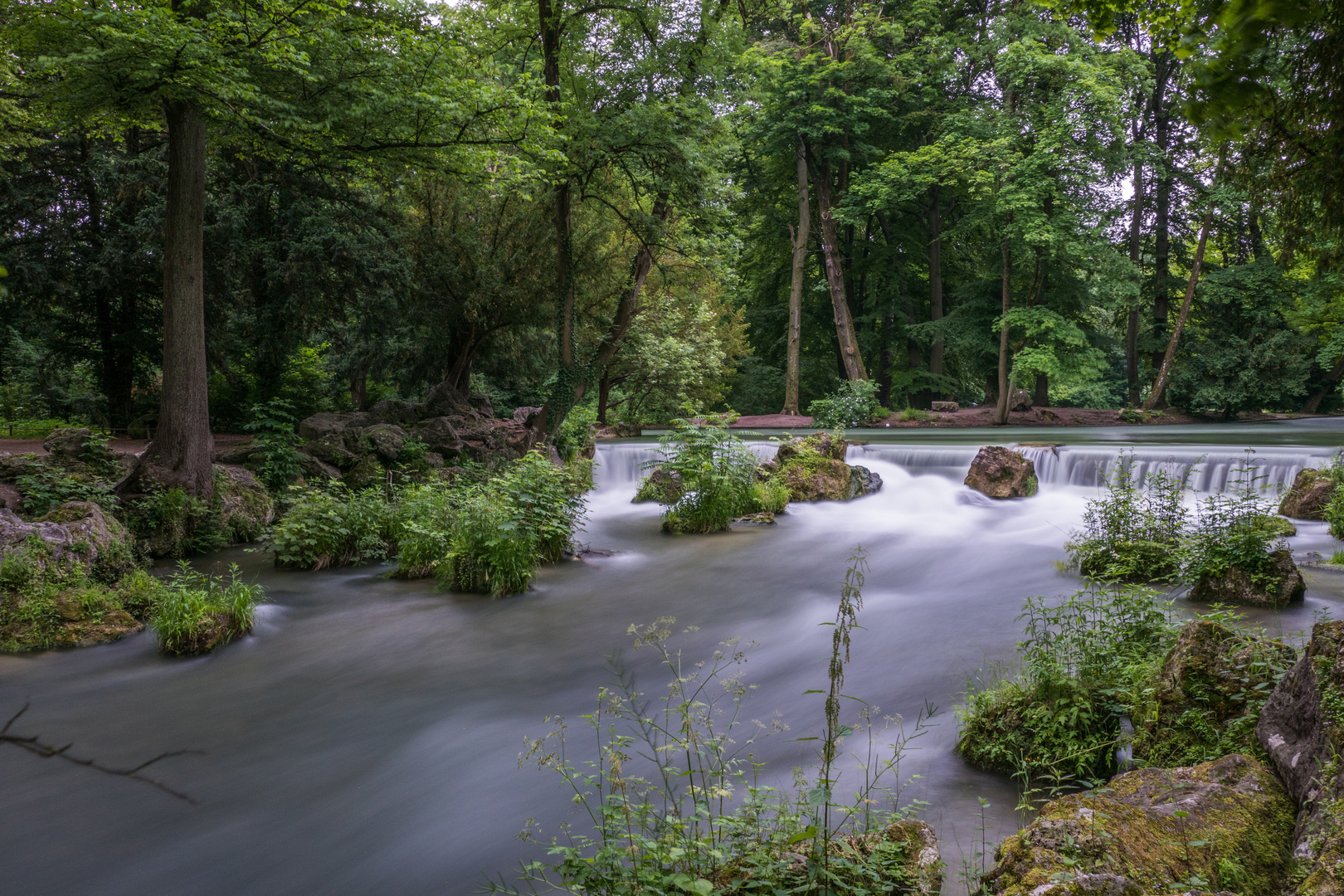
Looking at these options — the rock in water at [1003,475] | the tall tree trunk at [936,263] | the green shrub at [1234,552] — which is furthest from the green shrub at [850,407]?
the green shrub at [1234,552]

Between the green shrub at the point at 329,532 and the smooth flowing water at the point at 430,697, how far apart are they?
326 mm

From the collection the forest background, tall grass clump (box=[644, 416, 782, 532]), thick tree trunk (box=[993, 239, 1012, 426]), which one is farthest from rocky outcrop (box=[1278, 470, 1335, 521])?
thick tree trunk (box=[993, 239, 1012, 426])

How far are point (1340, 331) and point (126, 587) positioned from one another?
30772mm

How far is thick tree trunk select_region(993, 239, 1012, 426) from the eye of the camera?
24219mm

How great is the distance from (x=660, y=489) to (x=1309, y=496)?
988cm

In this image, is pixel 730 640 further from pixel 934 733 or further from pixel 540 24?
pixel 540 24

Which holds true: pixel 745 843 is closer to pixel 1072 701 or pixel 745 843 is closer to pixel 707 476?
pixel 1072 701

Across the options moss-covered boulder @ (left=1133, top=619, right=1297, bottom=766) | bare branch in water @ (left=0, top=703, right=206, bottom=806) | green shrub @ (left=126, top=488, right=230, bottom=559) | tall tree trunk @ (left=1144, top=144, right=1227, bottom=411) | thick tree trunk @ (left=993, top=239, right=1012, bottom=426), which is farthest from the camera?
tall tree trunk @ (left=1144, top=144, right=1227, bottom=411)

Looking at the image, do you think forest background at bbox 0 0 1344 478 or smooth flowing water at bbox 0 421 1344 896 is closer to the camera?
smooth flowing water at bbox 0 421 1344 896

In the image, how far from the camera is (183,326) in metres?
10.9

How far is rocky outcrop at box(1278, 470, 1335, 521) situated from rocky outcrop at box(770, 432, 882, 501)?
20.9 feet

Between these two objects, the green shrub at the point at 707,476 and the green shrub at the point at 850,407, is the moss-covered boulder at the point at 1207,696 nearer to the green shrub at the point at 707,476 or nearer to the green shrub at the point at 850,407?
the green shrub at the point at 707,476

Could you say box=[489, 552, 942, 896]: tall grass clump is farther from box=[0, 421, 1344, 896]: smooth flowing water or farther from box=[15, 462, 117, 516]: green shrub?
box=[15, 462, 117, 516]: green shrub

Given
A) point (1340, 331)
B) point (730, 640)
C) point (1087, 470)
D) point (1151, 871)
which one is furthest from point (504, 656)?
point (1340, 331)
